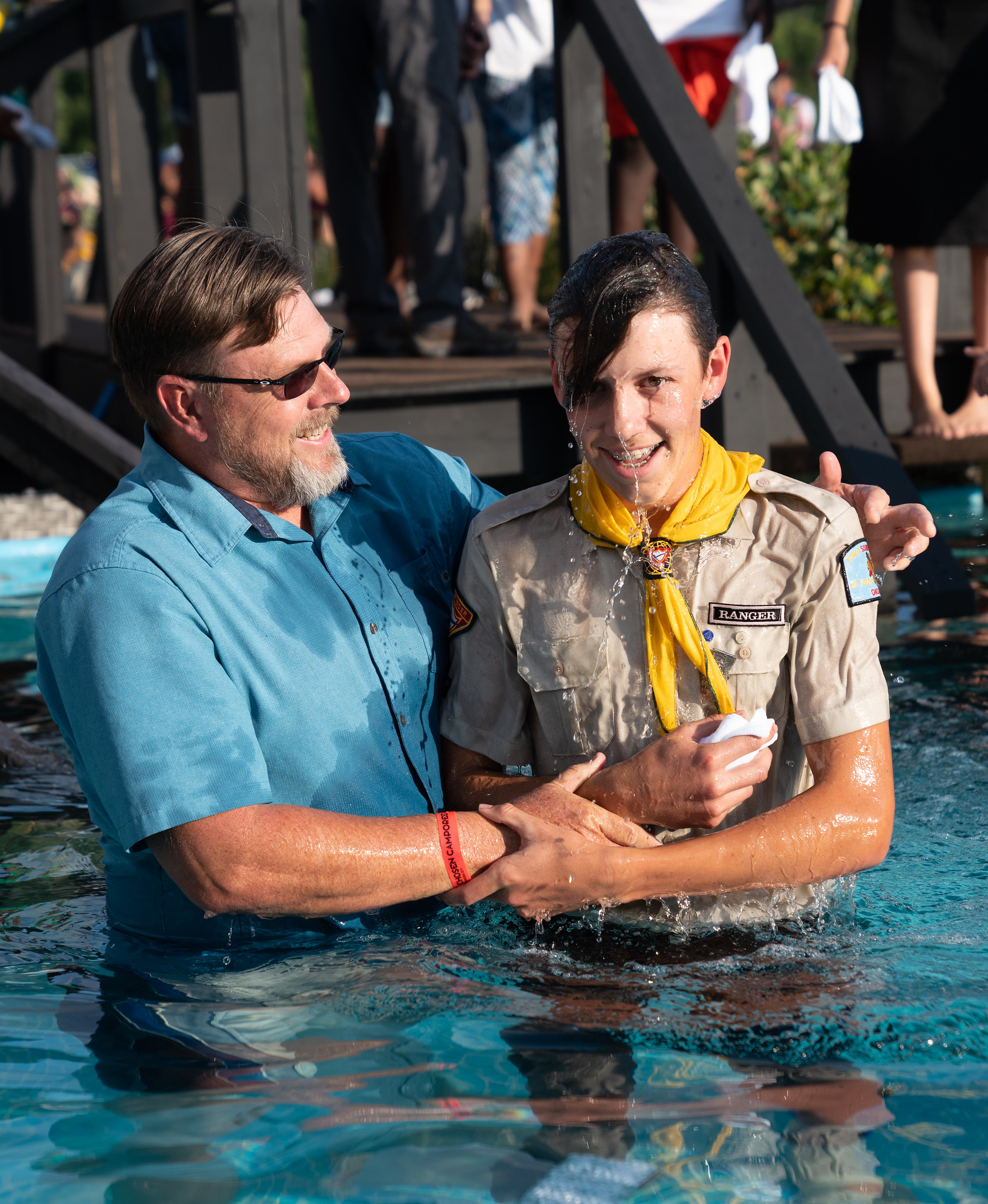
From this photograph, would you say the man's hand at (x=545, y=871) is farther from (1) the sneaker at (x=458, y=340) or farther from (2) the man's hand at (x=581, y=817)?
(1) the sneaker at (x=458, y=340)

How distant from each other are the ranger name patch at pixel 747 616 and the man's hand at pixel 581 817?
1.33 ft

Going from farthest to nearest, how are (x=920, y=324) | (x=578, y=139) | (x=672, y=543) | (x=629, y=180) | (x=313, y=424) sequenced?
1. (x=629, y=180)
2. (x=578, y=139)
3. (x=920, y=324)
4. (x=313, y=424)
5. (x=672, y=543)

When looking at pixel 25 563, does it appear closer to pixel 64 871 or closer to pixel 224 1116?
pixel 64 871

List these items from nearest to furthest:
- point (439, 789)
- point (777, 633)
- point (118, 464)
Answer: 1. point (777, 633)
2. point (439, 789)
3. point (118, 464)

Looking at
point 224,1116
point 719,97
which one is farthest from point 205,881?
point 719,97

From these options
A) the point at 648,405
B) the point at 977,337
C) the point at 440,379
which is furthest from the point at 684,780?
the point at 977,337

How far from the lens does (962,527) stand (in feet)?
21.9

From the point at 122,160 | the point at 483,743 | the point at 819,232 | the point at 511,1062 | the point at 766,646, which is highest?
the point at 122,160

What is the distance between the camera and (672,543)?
8.52ft

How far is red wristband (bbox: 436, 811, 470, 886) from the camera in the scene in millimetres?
2449

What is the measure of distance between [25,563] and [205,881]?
16.4 feet

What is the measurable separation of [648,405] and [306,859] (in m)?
0.97

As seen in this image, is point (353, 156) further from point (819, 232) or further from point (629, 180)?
point (819, 232)

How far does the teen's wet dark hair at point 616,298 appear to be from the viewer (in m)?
2.38
